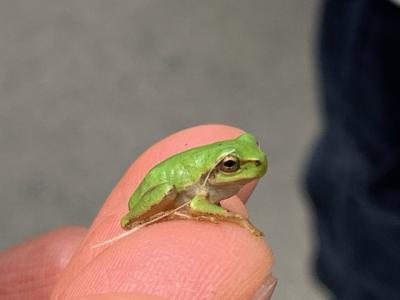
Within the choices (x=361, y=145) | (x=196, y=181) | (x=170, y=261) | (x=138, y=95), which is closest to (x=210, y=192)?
(x=196, y=181)

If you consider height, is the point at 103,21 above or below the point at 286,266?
above

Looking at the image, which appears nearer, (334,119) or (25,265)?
(25,265)

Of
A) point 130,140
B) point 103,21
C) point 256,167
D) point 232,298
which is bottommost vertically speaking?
point 130,140

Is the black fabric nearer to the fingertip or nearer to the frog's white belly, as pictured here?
the frog's white belly

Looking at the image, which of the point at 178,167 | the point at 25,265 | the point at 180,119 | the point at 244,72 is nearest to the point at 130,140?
the point at 180,119

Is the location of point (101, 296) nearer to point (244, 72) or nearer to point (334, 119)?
point (334, 119)

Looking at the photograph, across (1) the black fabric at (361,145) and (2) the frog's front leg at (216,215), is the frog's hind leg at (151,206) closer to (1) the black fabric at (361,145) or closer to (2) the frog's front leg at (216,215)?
(2) the frog's front leg at (216,215)
